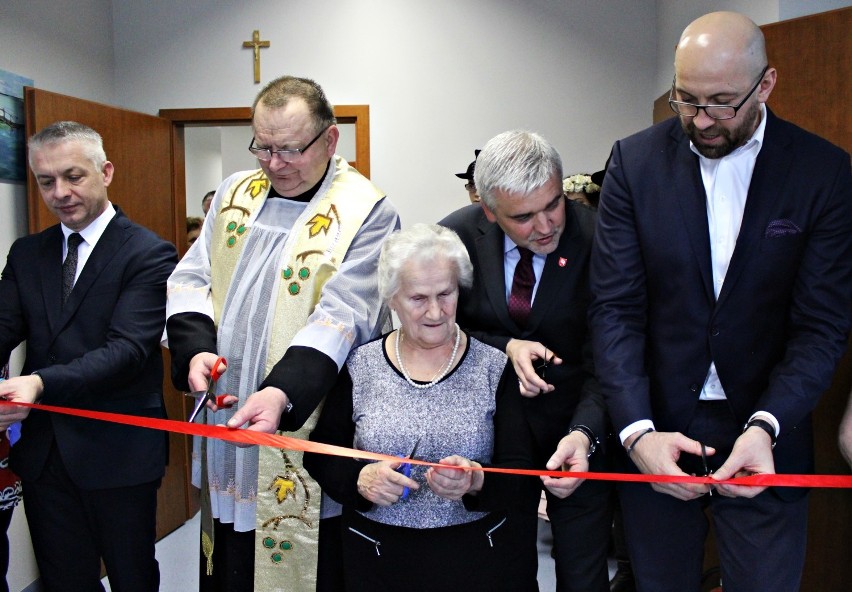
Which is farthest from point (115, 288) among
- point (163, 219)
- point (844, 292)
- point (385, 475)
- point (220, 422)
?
point (163, 219)

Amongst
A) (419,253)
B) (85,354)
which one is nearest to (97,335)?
(85,354)

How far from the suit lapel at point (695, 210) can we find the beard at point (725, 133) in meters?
0.06

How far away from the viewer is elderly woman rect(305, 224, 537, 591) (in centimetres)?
208

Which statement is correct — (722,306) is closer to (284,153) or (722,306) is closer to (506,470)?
(506,470)

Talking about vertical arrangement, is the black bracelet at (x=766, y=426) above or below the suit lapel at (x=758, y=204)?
below

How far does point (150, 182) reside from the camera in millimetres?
4855

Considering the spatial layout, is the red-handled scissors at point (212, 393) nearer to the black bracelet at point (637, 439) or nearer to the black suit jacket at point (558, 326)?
the black suit jacket at point (558, 326)

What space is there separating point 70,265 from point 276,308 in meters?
0.84

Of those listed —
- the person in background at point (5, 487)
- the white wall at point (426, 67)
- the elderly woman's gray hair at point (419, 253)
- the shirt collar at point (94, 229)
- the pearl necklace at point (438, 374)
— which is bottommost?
the person in background at point (5, 487)

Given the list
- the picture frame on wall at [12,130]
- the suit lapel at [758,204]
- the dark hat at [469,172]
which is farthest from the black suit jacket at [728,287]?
the picture frame on wall at [12,130]

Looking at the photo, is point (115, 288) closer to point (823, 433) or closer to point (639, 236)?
point (639, 236)

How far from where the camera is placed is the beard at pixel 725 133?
5.98ft

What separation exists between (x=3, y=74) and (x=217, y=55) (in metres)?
1.64

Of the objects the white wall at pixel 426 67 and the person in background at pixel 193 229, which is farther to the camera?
the person in background at pixel 193 229
